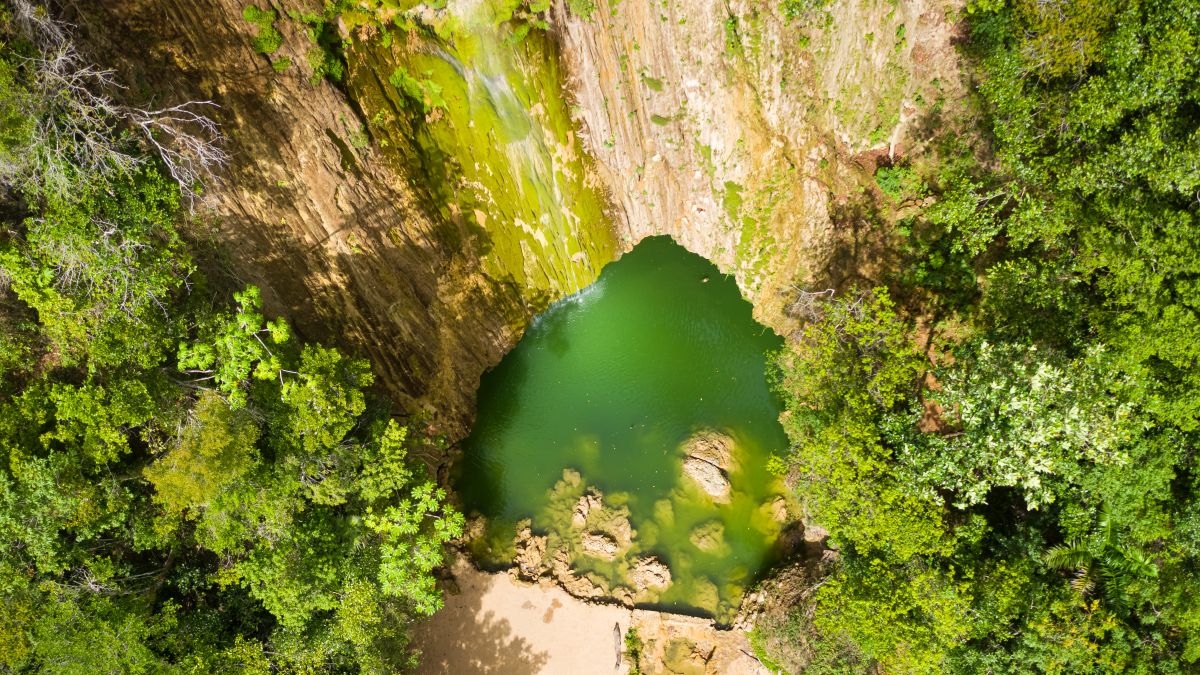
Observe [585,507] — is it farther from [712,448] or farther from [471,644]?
[471,644]

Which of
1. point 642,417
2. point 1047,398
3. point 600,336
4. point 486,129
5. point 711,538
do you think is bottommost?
point 711,538

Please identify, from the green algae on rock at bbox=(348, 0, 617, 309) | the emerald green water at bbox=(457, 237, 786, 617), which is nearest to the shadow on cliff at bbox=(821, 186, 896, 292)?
the emerald green water at bbox=(457, 237, 786, 617)

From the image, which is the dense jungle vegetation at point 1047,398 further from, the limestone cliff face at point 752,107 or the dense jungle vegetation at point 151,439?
the dense jungle vegetation at point 151,439

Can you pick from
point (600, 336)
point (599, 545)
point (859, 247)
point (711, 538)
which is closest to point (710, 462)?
point (711, 538)

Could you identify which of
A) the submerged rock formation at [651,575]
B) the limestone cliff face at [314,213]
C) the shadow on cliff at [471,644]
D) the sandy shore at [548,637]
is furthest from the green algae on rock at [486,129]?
the shadow on cliff at [471,644]

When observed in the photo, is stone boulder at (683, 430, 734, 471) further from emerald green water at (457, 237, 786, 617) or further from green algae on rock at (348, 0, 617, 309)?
green algae on rock at (348, 0, 617, 309)

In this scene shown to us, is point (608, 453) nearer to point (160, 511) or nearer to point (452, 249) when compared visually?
point (452, 249)

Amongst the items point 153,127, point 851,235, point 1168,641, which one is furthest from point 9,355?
point 1168,641
